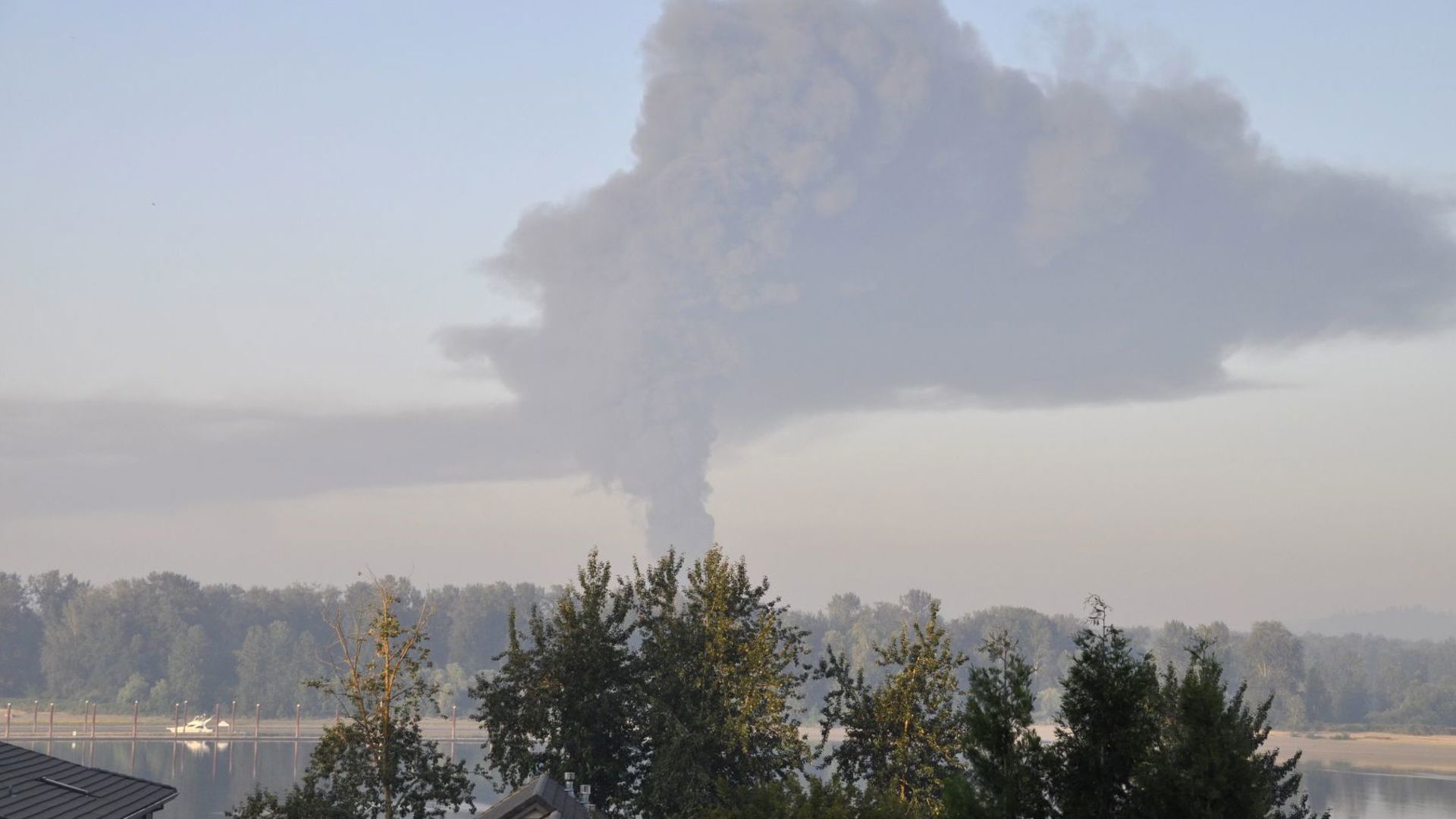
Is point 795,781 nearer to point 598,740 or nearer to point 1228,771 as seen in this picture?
point 1228,771

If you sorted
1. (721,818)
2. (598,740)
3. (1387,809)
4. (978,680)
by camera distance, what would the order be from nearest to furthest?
(978,680), (721,818), (598,740), (1387,809)

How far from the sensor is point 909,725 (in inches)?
1949

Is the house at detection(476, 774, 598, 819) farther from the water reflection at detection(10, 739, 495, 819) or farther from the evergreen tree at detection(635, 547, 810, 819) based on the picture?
the water reflection at detection(10, 739, 495, 819)

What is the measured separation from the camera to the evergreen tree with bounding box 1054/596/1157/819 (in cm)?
2372

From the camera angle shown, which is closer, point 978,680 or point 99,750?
point 978,680

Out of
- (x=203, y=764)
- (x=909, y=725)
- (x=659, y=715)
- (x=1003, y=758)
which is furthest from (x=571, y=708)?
(x=203, y=764)

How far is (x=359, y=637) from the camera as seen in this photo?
159 feet

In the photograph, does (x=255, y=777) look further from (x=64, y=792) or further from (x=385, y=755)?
(x=64, y=792)

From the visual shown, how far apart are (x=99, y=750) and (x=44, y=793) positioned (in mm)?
164814

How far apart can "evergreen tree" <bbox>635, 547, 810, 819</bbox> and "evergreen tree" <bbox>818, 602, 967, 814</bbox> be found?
2049 mm

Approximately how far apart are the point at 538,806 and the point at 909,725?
54.6ft

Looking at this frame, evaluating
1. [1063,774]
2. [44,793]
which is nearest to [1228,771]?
[1063,774]

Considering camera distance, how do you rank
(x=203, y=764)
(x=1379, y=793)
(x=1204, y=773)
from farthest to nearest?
(x=203, y=764) → (x=1379, y=793) → (x=1204, y=773)

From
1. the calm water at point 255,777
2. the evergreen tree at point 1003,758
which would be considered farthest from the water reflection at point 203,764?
the evergreen tree at point 1003,758
